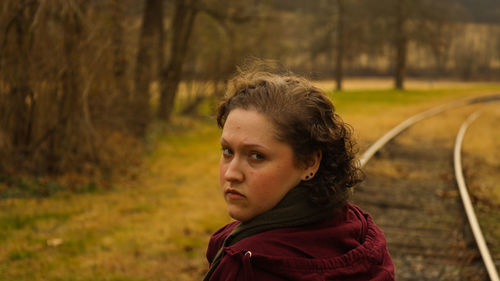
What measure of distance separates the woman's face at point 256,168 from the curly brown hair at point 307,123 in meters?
0.03

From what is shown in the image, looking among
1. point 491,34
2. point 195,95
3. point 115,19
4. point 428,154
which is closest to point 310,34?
point 195,95

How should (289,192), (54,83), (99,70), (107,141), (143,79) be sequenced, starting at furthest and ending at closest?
(143,79) < (107,141) < (99,70) < (54,83) < (289,192)

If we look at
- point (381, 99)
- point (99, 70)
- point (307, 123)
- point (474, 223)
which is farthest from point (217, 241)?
point (381, 99)

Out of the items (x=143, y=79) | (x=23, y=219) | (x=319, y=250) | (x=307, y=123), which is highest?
(x=307, y=123)

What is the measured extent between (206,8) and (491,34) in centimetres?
10425

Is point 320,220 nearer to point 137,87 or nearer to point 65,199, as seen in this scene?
point 65,199

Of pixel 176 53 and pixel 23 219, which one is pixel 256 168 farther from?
pixel 176 53

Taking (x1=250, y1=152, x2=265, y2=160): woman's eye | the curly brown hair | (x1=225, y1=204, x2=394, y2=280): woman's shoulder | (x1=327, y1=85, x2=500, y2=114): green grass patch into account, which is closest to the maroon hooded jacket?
(x1=225, y1=204, x2=394, y2=280): woman's shoulder

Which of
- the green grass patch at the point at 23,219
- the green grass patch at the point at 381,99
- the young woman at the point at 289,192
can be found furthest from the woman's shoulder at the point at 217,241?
the green grass patch at the point at 381,99

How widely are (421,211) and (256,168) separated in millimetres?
5091

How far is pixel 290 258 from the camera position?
1.48 m

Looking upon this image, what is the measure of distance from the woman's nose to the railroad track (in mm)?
3056

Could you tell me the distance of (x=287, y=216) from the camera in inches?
61.1

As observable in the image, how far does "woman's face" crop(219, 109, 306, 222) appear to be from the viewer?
1611 millimetres
